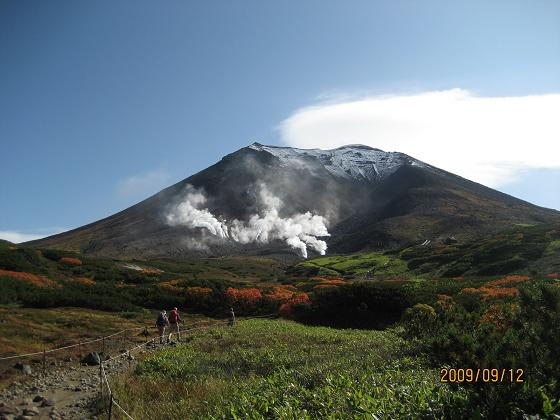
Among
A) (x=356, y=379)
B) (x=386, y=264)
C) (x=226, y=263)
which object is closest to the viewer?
(x=356, y=379)

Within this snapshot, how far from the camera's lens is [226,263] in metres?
104

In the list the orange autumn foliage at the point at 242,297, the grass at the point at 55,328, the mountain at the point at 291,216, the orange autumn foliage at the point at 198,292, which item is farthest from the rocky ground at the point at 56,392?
the mountain at the point at 291,216

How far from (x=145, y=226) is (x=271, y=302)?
407 feet

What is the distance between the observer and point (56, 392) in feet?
41.3

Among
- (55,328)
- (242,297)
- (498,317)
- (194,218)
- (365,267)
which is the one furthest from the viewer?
(194,218)

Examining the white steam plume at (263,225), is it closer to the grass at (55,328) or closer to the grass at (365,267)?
the grass at (365,267)

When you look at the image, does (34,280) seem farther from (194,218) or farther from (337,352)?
(194,218)

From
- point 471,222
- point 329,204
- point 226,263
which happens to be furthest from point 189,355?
point 329,204

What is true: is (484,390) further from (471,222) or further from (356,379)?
(471,222)
